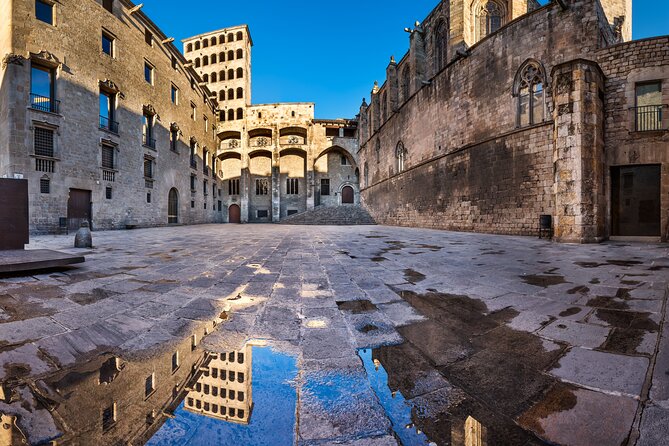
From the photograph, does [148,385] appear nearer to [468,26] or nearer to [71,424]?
[71,424]

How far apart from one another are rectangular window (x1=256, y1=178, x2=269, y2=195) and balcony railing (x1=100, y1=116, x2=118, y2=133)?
63.6 ft

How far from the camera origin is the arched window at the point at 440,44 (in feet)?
54.1

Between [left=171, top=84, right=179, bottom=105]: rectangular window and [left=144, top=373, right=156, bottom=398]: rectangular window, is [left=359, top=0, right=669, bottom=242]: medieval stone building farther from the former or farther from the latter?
[left=171, top=84, right=179, bottom=105]: rectangular window

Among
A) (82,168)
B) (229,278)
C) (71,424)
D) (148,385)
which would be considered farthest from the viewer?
(82,168)

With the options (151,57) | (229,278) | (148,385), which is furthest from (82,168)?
(148,385)

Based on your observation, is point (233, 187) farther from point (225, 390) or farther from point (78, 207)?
point (225, 390)

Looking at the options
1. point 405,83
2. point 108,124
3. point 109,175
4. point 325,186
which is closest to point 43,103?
point 108,124

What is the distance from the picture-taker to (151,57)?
20.3 metres

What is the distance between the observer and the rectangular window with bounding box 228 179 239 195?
118 feet

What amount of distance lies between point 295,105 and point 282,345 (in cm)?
3698

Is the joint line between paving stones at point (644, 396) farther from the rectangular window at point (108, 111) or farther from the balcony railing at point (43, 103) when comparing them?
the rectangular window at point (108, 111)

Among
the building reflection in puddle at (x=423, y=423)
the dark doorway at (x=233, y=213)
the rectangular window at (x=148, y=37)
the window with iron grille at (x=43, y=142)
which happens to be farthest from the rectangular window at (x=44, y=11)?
the dark doorway at (x=233, y=213)

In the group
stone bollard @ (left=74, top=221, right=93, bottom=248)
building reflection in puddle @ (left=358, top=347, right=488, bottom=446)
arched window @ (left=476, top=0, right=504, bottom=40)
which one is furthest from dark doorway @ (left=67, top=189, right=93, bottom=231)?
arched window @ (left=476, top=0, right=504, bottom=40)

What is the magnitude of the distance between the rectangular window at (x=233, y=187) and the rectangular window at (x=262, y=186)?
2.62m
